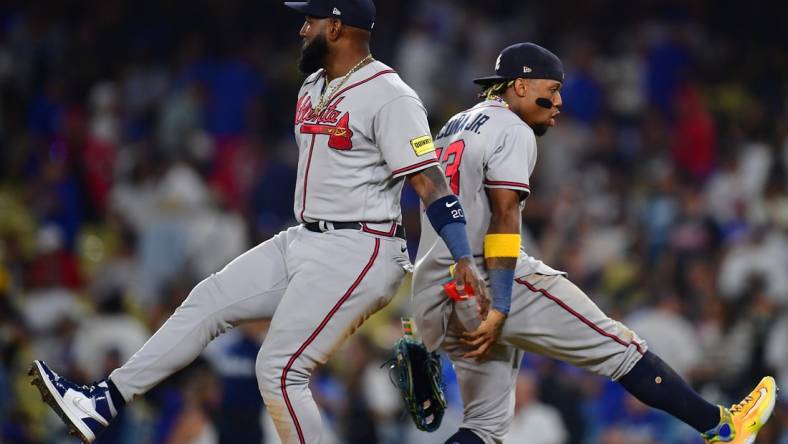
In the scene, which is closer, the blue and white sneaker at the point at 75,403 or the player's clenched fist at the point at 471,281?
the player's clenched fist at the point at 471,281

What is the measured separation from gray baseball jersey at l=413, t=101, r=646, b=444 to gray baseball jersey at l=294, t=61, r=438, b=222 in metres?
0.30

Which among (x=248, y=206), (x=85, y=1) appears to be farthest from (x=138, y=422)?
(x=85, y=1)

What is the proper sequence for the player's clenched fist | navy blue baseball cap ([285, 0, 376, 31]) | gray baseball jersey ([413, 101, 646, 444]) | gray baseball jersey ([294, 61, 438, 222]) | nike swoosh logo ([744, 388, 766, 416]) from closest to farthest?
the player's clenched fist < gray baseball jersey ([294, 61, 438, 222]) < navy blue baseball cap ([285, 0, 376, 31]) < gray baseball jersey ([413, 101, 646, 444]) < nike swoosh logo ([744, 388, 766, 416])

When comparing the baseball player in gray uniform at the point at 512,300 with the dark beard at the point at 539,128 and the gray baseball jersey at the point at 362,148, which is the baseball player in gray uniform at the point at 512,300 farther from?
the gray baseball jersey at the point at 362,148

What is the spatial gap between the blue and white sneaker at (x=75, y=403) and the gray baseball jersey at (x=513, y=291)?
1333 millimetres

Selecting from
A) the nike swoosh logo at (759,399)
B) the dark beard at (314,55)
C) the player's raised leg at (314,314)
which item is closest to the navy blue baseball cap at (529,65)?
the dark beard at (314,55)

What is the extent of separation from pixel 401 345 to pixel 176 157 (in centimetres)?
687

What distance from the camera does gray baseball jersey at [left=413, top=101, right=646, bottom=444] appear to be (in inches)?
194

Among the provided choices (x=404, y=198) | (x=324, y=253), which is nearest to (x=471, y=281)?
(x=324, y=253)

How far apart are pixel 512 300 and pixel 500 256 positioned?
0.27 meters

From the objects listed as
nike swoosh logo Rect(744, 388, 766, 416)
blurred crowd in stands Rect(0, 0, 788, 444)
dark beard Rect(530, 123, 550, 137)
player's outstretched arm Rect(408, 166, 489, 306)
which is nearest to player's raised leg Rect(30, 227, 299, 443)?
player's outstretched arm Rect(408, 166, 489, 306)

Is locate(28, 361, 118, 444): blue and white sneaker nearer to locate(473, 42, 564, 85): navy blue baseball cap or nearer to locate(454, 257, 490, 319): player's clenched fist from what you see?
locate(454, 257, 490, 319): player's clenched fist

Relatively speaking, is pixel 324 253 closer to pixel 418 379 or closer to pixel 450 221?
pixel 450 221

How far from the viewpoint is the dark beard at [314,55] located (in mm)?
4883
